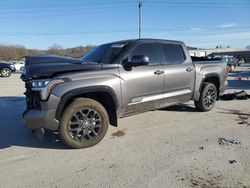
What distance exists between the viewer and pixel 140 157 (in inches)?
193

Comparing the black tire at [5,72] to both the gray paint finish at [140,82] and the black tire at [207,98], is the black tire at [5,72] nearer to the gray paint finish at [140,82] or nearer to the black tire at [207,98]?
the black tire at [207,98]

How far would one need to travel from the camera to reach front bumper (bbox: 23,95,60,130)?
504 cm

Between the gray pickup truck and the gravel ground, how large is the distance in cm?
48

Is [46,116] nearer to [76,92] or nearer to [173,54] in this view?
[76,92]

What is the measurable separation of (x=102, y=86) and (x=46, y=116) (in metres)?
1.09

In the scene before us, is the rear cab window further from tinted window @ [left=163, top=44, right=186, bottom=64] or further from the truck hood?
the truck hood

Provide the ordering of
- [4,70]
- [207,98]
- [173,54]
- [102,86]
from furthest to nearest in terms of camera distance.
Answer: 1. [4,70]
2. [207,98]
3. [173,54]
4. [102,86]

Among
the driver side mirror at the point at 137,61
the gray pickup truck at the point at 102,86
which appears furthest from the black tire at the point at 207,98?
the driver side mirror at the point at 137,61

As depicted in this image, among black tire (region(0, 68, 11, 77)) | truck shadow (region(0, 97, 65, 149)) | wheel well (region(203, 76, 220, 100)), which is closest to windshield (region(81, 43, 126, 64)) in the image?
truck shadow (region(0, 97, 65, 149))

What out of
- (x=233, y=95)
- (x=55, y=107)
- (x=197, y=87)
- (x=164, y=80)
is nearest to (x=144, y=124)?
(x=164, y=80)

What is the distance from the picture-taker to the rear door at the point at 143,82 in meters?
5.90

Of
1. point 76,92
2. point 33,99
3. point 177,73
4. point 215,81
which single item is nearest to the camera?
point 76,92

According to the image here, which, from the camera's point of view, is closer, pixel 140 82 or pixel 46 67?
pixel 46 67

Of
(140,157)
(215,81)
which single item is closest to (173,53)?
(215,81)
